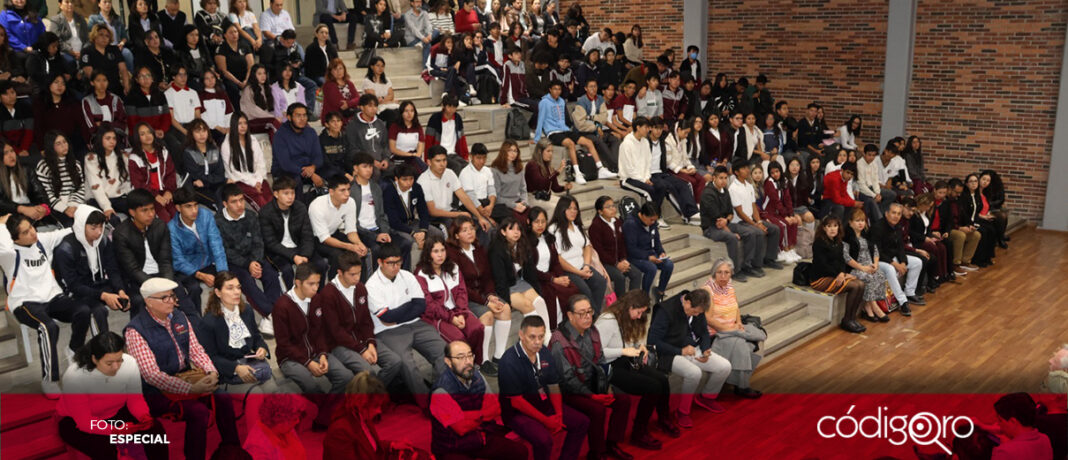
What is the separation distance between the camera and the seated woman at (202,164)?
308 inches

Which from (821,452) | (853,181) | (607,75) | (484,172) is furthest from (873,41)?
(821,452)

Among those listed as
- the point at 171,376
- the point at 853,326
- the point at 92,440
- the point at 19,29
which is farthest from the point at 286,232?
the point at 853,326

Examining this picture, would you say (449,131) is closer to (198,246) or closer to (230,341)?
(198,246)

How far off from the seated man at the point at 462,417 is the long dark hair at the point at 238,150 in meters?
3.72

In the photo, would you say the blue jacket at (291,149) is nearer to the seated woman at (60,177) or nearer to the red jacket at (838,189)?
the seated woman at (60,177)

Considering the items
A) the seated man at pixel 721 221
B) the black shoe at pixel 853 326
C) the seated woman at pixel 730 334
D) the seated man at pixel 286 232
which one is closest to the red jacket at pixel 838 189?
the seated man at pixel 721 221

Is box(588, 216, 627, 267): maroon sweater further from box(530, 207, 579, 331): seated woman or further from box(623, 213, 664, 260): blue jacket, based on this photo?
box(530, 207, 579, 331): seated woman

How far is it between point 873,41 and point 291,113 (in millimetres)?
10562

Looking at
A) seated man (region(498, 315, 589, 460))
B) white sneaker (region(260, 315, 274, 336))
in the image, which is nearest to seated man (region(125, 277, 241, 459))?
white sneaker (region(260, 315, 274, 336))

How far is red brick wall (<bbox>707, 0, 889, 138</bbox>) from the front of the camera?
1466cm

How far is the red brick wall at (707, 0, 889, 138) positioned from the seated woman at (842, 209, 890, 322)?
6101 mm

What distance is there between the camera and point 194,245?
6660 millimetres

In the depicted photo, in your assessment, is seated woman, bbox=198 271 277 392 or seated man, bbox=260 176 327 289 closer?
seated woman, bbox=198 271 277 392

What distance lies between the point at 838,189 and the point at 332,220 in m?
7.04
